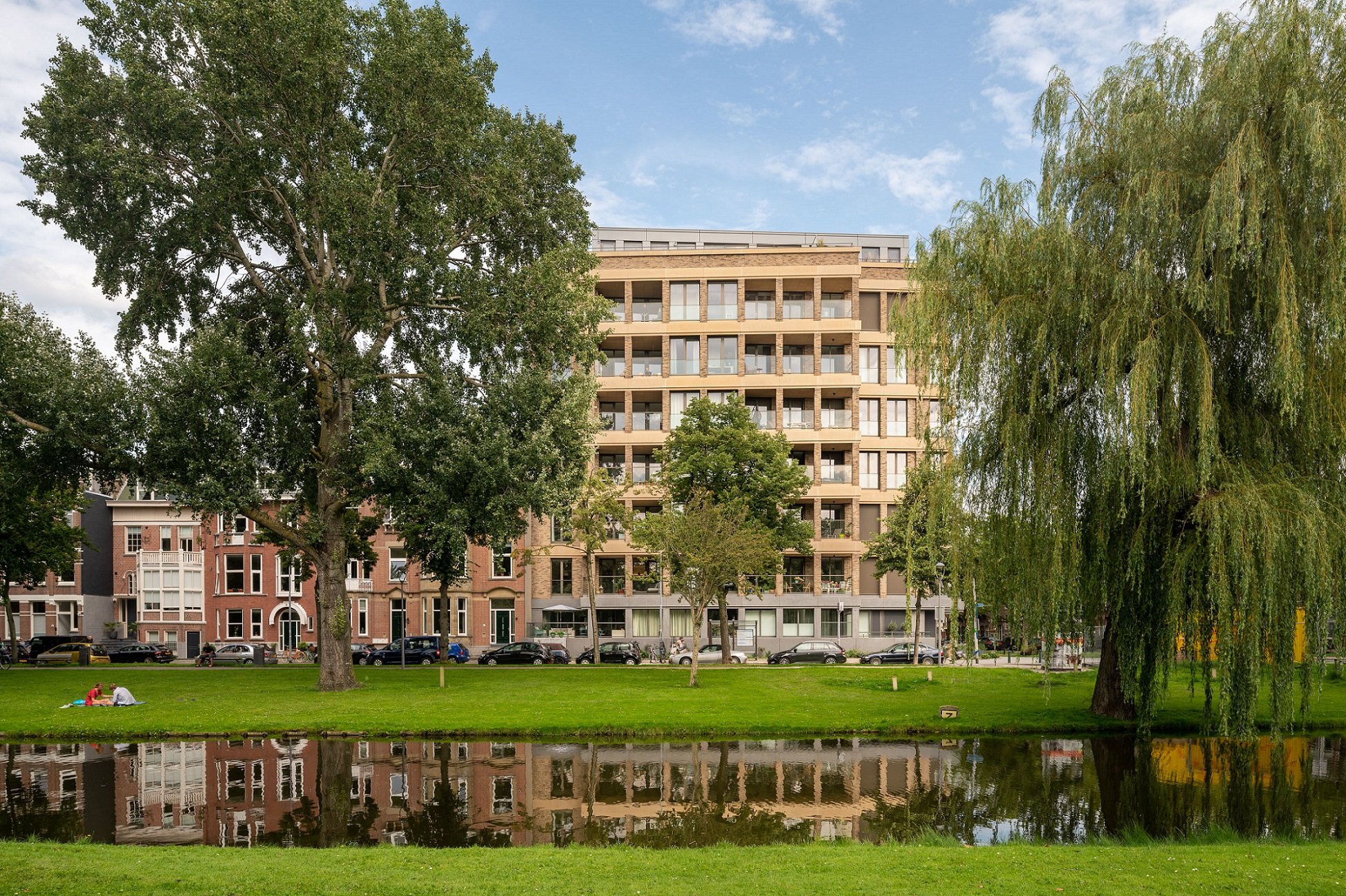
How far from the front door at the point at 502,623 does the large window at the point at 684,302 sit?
63.8 ft

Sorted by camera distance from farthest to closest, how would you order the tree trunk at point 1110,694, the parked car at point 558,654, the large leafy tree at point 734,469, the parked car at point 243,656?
the parked car at point 243,656
the parked car at point 558,654
the large leafy tree at point 734,469
the tree trunk at point 1110,694

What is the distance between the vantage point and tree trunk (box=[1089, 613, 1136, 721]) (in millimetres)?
25016

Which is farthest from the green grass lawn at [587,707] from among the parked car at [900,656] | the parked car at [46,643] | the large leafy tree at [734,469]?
the parked car at [46,643]

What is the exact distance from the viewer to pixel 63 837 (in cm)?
1460

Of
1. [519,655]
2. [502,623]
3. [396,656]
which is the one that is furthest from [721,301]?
[396,656]

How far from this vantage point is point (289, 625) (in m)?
63.9

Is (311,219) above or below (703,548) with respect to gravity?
above

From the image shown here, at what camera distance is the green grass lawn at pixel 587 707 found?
24.4 metres

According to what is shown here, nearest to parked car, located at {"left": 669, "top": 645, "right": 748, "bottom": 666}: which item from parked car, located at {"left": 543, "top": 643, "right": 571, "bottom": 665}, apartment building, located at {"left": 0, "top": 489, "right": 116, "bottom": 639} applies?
parked car, located at {"left": 543, "top": 643, "right": 571, "bottom": 665}

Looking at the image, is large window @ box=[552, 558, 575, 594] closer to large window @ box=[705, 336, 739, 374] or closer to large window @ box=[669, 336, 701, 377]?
large window @ box=[669, 336, 701, 377]

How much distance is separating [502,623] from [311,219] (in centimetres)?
3783

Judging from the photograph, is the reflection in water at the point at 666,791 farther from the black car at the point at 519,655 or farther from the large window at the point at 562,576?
the large window at the point at 562,576

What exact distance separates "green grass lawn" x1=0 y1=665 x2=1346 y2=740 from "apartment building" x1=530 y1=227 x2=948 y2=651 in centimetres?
2335

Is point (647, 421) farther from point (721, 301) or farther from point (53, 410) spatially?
point (53, 410)
